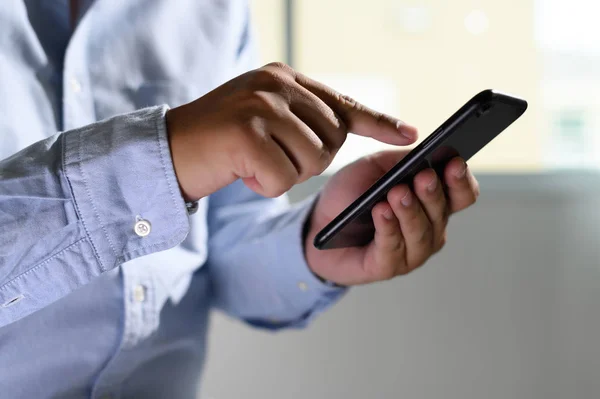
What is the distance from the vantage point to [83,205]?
0.46 meters

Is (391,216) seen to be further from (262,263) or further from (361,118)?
(262,263)

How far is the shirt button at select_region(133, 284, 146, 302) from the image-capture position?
67 cm

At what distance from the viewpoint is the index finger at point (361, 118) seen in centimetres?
46

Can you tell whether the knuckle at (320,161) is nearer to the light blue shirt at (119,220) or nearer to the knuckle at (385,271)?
the light blue shirt at (119,220)

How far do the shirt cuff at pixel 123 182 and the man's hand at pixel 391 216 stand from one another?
0.20 metres

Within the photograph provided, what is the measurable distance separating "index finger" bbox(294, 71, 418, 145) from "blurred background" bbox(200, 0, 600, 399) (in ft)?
3.48

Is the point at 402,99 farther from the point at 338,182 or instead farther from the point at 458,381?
the point at 338,182

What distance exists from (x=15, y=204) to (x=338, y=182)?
339mm

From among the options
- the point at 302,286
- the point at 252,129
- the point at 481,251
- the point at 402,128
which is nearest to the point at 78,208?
the point at 252,129

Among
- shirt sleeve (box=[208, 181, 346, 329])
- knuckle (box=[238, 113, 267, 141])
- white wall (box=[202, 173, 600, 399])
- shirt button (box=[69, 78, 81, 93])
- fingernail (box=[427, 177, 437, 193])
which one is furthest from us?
white wall (box=[202, 173, 600, 399])

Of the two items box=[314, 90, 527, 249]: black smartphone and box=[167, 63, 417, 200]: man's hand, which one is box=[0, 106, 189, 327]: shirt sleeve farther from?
box=[314, 90, 527, 249]: black smartphone

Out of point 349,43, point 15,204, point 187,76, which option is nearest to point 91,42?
point 187,76

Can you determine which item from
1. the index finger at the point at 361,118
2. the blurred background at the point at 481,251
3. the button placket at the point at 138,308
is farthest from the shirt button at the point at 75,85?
the blurred background at the point at 481,251

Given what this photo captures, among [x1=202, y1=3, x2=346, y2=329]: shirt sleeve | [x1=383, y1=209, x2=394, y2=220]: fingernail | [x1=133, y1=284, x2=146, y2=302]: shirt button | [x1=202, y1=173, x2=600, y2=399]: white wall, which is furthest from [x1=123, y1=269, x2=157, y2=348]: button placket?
[x1=202, y1=173, x2=600, y2=399]: white wall
